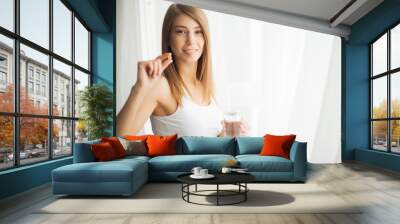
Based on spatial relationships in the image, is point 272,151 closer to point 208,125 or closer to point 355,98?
point 208,125

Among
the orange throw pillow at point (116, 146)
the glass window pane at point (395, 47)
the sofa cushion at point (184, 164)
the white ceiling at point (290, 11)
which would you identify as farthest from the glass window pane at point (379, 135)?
the orange throw pillow at point (116, 146)

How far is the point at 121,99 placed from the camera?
842 centimetres

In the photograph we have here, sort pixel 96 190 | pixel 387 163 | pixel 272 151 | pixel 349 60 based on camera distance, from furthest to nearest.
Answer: pixel 349 60 < pixel 387 163 < pixel 272 151 < pixel 96 190

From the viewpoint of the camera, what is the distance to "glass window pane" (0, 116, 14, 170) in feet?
15.0

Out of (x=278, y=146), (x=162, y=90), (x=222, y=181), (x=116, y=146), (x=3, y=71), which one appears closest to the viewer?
(x=222, y=181)

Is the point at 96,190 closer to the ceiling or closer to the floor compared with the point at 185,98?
closer to the floor

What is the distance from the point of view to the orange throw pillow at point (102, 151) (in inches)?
214

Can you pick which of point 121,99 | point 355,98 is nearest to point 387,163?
point 355,98

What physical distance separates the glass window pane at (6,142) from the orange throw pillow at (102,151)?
1079 millimetres

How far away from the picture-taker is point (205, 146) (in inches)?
265

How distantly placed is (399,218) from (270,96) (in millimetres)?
5130

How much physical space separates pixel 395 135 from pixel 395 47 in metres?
1.88

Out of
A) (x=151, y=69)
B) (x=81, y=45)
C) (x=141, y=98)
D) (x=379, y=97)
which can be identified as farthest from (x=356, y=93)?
(x=81, y=45)

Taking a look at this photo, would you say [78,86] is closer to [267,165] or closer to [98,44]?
[98,44]
